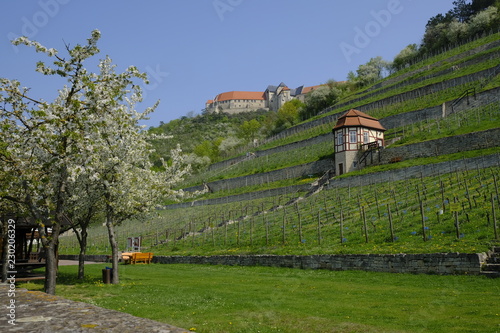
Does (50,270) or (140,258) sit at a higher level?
(50,270)

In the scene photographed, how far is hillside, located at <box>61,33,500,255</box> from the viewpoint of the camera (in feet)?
81.9

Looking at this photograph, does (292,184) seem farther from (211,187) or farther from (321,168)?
(211,187)

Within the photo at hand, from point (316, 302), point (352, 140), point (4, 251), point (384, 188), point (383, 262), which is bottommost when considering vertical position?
point (316, 302)

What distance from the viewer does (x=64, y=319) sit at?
6.12 metres

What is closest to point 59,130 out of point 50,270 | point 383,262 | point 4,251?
point 50,270

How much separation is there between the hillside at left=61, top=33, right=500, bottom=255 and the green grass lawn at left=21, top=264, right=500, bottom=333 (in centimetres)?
412

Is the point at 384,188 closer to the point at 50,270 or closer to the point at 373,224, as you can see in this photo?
the point at 373,224

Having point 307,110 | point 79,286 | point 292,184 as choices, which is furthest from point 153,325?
point 307,110

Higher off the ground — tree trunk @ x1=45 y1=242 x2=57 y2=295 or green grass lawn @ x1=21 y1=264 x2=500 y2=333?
tree trunk @ x1=45 y1=242 x2=57 y2=295

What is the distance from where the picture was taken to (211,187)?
278ft

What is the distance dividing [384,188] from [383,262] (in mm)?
23007

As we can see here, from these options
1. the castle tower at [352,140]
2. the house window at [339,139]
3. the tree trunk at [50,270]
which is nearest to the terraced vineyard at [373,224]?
the castle tower at [352,140]

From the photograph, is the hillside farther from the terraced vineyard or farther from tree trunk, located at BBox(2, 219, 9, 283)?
tree trunk, located at BBox(2, 219, 9, 283)

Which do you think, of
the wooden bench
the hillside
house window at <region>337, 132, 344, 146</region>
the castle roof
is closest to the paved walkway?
the hillside
